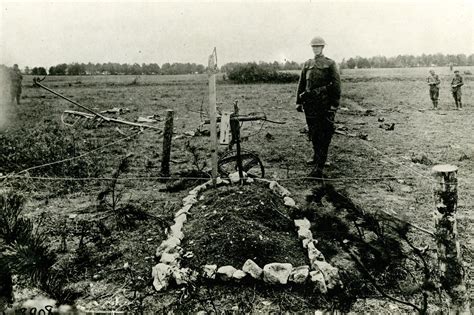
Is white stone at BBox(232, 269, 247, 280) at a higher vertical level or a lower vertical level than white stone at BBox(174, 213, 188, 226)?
lower

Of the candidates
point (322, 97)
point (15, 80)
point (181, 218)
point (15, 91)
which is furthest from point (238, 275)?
point (15, 91)

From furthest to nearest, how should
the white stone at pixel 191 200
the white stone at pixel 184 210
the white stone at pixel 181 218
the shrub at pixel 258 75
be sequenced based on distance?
Answer: the shrub at pixel 258 75 → the white stone at pixel 191 200 → the white stone at pixel 184 210 → the white stone at pixel 181 218

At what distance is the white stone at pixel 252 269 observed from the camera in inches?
164

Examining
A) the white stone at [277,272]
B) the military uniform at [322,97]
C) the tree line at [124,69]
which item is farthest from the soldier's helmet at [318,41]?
the tree line at [124,69]

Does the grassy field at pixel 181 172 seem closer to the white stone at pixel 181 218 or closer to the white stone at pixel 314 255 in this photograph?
the white stone at pixel 181 218

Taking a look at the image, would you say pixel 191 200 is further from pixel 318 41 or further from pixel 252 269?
pixel 318 41

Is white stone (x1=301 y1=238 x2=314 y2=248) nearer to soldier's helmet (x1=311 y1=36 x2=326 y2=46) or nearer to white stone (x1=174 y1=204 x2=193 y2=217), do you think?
white stone (x1=174 y1=204 x2=193 y2=217)

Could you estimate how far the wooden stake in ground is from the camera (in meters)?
3.18

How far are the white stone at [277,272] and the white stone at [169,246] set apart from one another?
1.26 meters

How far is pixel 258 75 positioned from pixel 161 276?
32.8m

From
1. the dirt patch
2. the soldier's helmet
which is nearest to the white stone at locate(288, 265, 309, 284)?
the dirt patch

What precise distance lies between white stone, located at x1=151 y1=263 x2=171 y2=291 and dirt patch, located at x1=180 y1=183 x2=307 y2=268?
1.17 feet

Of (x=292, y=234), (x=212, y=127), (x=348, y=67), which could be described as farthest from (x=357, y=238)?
(x=348, y=67)

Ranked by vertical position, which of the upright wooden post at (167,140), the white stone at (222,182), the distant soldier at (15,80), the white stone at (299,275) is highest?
the distant soldier at (15,80)
